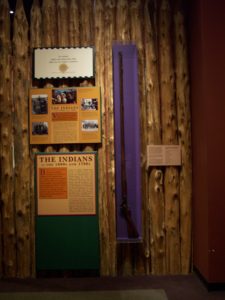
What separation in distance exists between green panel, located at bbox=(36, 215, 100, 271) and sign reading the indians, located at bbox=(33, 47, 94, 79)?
184cm

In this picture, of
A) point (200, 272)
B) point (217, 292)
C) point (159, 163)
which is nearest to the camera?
point (217, 292)

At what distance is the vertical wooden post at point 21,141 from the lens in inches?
168

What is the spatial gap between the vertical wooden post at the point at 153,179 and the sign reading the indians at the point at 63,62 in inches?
30.6

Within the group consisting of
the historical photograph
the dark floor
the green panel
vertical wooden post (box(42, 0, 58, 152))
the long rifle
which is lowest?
the dark floor

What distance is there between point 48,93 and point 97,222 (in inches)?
69.6

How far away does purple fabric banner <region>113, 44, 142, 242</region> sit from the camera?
4.23 metres

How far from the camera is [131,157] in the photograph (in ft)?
13.9

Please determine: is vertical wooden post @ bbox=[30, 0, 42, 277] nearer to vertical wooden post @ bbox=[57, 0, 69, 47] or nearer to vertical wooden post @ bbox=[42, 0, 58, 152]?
vertical wooden post @ bbox=[42, 0, 58, 152]

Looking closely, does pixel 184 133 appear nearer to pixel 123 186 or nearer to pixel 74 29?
pixel 123 186

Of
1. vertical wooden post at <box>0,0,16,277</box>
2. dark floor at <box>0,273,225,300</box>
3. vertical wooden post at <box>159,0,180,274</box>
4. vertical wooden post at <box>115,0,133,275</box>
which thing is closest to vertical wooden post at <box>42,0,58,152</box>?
vertical wooden post at <box>0,0,16,277</box>

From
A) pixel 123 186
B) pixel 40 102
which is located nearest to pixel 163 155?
pixel 123 186

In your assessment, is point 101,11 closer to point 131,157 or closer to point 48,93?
point 48,93

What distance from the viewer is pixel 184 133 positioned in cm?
427

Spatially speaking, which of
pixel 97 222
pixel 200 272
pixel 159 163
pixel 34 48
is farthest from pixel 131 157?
pixel 34 48
